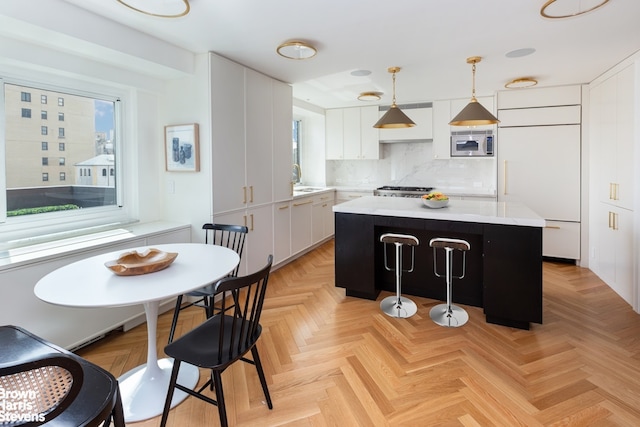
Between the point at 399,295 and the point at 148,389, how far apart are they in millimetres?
2093

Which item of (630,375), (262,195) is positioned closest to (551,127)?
(630,375)

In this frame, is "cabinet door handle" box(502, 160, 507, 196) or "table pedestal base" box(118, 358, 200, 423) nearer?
"table pedestal base" box(118, 358, 200, 423)

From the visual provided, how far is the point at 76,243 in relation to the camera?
8.19 feet

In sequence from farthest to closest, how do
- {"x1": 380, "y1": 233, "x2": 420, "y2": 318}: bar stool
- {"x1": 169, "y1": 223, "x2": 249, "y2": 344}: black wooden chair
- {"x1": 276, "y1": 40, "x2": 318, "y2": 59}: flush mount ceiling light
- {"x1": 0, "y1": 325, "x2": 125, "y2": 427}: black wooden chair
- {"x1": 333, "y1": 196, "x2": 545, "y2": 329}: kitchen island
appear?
{"x1": 380, "y1": 233, "x2": 420, "y2": 318}: bar stool < {"x1": 276, "y1": 40, "x2": 318, "y2": 59}: flush mount ceiling light < {"x1": 333, "y1": 196, "x2": 545, "y2": 329}: kitchen island < {"x1": 169, "y1": 223, "x2": 249, "y2": 344}: black wooden chair < {"x1": 0, "y1": 325, "x2": 125, "y2": 427}: black wooden chair

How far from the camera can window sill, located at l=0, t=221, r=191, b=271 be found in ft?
6.91

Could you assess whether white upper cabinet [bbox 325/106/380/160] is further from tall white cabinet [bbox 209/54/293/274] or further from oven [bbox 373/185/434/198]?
tall white cabinet [bbox 209/54/293/274]

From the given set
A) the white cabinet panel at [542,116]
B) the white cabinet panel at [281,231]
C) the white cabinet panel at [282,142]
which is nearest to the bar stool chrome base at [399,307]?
the white cabinet panel at [281,231]

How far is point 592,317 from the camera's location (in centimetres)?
295

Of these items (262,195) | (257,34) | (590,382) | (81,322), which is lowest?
(590,382)

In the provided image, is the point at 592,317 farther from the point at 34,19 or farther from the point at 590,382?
the point at 34,19

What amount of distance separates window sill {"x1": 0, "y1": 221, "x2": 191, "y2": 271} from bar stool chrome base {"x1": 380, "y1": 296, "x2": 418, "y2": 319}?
201 centimetres

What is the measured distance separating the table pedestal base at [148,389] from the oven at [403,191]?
3.95m

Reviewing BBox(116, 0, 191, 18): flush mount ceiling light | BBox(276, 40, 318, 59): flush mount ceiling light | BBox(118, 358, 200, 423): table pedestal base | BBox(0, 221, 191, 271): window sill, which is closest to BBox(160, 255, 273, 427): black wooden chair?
BBox(118, 358, 200, 423): table pedestal base

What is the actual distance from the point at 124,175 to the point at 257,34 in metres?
1.79
